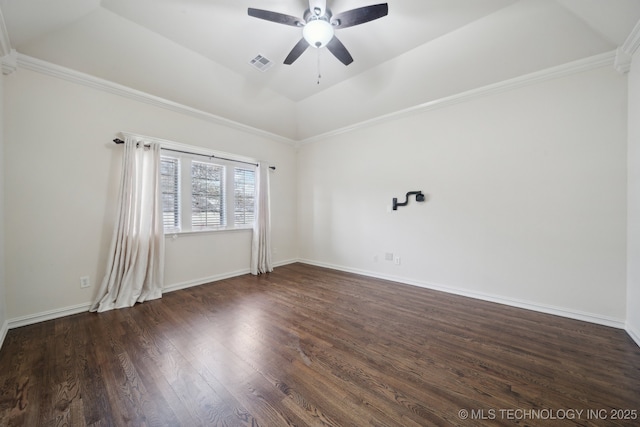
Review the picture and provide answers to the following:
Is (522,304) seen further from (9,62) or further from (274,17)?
(9,62)

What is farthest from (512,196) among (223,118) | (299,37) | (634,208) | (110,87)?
(110,87)

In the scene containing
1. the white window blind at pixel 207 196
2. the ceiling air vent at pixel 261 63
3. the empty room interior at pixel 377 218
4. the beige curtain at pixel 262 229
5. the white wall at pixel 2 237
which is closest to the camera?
the empty room interior at pixel 377 218

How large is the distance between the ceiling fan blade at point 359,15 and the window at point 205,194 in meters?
2.85

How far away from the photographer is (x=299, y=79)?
3611mm

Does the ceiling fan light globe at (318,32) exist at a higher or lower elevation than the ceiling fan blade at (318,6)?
lower

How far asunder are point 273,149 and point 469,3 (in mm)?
3731

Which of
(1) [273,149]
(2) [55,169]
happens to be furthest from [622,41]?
(2) [55,169]

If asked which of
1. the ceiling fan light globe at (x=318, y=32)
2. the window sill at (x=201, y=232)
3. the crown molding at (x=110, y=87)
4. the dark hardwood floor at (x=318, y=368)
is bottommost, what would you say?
the dark hardwood floor at (x=318, y=368)

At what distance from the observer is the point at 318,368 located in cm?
177

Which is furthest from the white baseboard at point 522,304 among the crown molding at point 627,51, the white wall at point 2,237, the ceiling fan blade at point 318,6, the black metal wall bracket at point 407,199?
the white wall at point 2,237

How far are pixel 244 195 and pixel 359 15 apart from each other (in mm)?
3362

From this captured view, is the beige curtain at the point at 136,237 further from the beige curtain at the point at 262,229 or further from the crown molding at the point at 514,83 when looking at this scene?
the crown molding at the point at 514,83

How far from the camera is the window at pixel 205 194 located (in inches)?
138

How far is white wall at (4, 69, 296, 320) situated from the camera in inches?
94.7
